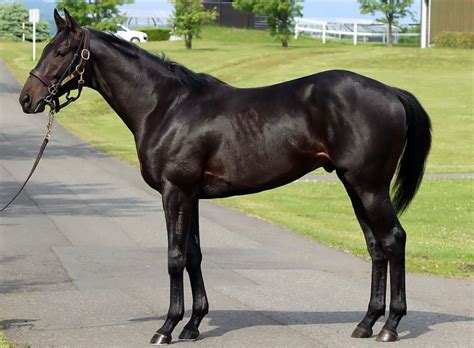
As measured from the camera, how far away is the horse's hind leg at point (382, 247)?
27.5ft

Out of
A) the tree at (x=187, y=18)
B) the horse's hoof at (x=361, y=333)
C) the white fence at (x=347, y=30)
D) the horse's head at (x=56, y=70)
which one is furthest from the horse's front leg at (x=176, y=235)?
the white fence at (x=347, y=30)

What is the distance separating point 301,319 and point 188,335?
113 centimetres

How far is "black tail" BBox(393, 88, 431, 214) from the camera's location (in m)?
8.62

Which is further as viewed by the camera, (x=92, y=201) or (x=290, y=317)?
(x=92, y=201)

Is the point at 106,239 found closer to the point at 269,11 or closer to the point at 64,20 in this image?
the point at 64,20

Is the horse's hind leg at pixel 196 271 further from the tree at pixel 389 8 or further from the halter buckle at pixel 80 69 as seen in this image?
the tree at pixel 389 8

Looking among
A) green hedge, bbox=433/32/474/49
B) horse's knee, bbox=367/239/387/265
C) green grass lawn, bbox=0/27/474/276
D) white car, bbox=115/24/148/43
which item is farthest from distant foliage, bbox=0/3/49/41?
horse's knee, bbox=367/239/387/265

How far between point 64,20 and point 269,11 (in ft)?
201

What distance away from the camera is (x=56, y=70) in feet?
28.1

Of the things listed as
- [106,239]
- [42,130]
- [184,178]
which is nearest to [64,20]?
[184,178]

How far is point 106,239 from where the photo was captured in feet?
47.9

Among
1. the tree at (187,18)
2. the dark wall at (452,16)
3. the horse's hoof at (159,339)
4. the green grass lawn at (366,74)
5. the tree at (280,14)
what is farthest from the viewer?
the tree at (280,14)

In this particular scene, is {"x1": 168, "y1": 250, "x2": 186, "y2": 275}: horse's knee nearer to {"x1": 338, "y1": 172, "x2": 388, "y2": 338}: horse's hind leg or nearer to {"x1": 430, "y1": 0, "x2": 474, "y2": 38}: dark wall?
{"x1": 338, "y1": 172, "x2": 388, "y2": 338}: horse's hind leg

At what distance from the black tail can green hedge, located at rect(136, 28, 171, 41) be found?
73.6 meters
